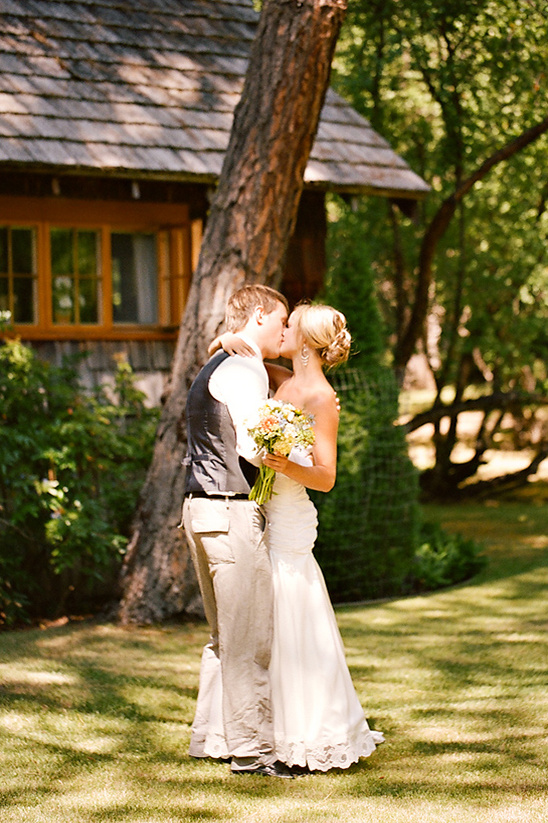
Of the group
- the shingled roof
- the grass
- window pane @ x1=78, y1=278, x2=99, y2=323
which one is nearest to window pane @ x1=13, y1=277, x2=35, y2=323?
window pane @ x1=78, y1=278, x2=99, y2=323

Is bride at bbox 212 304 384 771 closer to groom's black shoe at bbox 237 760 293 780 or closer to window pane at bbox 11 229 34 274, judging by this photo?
groom's black shoe at bbox 237 760 293 780

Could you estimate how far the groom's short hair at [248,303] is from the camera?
4.27 m

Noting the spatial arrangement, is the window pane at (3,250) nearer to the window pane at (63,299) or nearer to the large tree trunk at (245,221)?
the window pane at (63,299)

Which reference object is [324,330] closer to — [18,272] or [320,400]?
[320,400]

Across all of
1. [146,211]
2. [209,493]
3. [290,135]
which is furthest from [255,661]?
[146,211]

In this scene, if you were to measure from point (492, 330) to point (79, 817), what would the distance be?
11589mm

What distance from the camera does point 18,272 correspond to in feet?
29.8

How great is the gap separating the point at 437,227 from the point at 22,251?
5258mm

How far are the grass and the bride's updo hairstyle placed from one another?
1.82 metres

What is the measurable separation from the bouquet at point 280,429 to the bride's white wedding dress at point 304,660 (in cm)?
27

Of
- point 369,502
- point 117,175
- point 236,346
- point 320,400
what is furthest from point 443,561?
point 236,346

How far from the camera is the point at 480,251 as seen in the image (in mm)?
14500

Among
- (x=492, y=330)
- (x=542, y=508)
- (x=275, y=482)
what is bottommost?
(x=542, y=508)

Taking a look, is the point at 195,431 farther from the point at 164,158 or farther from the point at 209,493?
the point at 164,158
